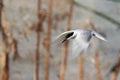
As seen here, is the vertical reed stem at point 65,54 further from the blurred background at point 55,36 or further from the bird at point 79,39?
the bird at point 79,39

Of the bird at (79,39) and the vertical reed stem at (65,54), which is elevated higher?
the bird at (79,39)

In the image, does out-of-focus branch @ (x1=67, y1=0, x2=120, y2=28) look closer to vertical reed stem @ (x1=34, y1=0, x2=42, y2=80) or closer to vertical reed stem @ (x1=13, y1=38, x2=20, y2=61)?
vertical reed stem @ (x1=34, y1=0, x2=42, y2=80)

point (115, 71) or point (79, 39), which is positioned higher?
point (79, 39)

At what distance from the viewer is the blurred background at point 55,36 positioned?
131 centimetres

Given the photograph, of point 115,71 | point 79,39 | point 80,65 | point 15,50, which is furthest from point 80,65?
point 79,39

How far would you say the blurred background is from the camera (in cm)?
131

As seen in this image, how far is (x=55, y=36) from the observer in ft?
4.34

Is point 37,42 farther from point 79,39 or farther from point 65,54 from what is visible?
Answer: point 79,39

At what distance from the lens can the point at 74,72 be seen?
1.36 metres

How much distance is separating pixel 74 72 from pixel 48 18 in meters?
0.24

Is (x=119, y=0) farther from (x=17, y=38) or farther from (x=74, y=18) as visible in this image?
(x=17, y=38)

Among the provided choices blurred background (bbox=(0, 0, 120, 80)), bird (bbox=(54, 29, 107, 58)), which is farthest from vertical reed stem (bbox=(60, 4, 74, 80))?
bird (bbox=(54, 29, 107, 58))

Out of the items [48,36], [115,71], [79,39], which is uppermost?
[79,39]

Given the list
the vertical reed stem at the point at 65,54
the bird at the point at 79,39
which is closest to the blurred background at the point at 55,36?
the vertical reed stem at the point at 65,54
